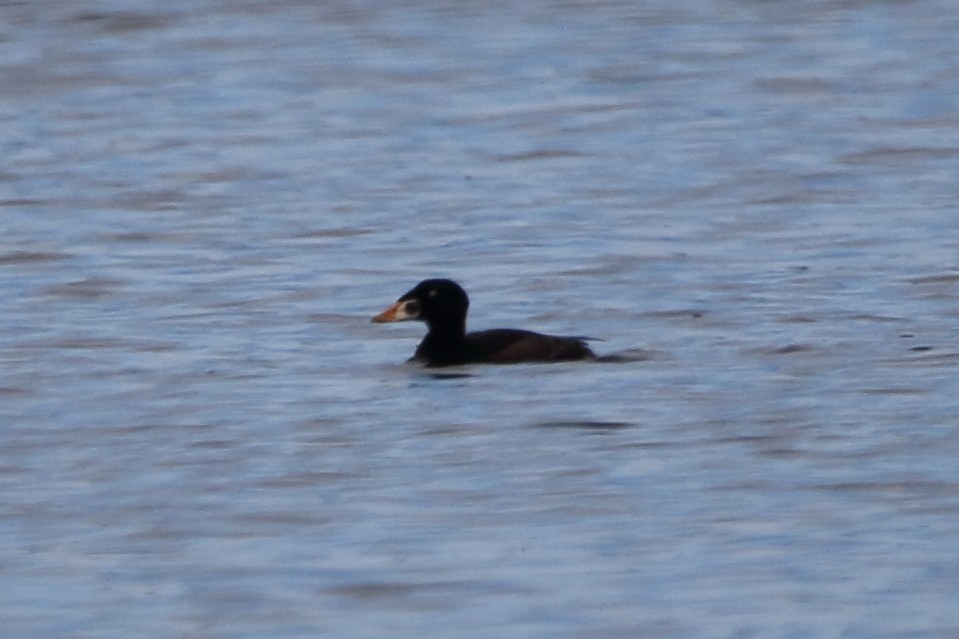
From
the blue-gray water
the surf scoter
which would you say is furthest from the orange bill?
the blue-gray water

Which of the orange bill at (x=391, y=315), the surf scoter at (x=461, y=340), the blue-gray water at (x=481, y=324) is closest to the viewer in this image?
the blue-gray water at (x=481, y=324)

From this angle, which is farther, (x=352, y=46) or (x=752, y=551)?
(x=352, y=46)

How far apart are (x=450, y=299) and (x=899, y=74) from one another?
43.8ft

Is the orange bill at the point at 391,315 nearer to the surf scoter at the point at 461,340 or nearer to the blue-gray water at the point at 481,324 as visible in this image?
the surf scoter at the point at 461,340

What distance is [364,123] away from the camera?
2450cm

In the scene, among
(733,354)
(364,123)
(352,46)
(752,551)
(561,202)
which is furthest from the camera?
(352,46)

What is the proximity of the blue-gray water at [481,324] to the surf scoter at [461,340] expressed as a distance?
0.49ft

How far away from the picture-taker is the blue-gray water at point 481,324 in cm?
868

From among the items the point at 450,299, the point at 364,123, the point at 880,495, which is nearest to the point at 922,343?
the point at 450,299

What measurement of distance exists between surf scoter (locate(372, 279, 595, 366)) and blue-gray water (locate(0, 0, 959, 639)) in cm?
15

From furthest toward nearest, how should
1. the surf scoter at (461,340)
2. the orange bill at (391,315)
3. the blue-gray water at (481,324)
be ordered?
the orange bill at (391,315) < the surf scoter at (461,340) < the blue-gray water at (481,324)

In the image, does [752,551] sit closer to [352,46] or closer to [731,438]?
[731,438]

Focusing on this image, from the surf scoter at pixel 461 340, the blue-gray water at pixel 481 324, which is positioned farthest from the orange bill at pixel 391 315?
the blue-gray water at pixel 481 324

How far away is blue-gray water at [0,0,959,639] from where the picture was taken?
868cm
